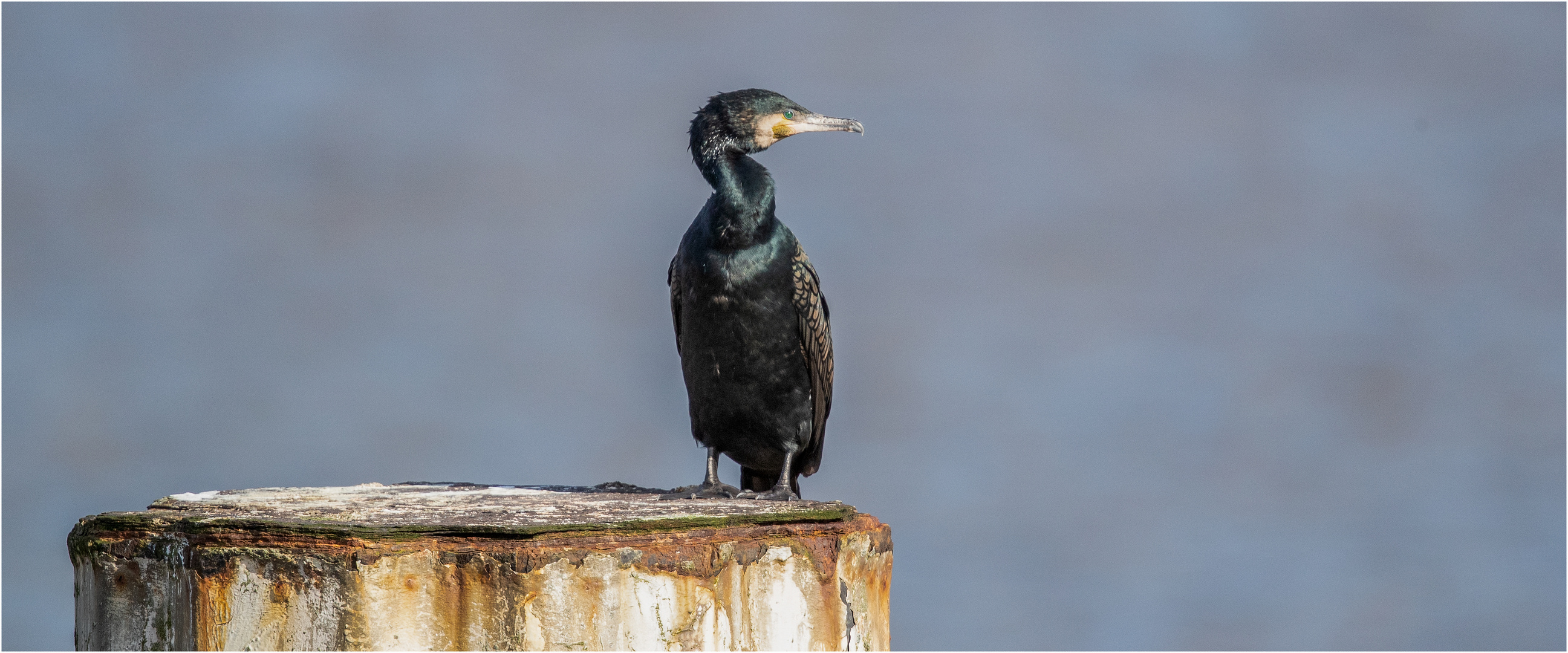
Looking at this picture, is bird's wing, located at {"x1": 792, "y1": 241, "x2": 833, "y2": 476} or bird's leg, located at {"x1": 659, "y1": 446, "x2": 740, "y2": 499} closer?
bird's leg, located at {"x1": 659, "y1": 446, "x2": 740, "y2": 499}

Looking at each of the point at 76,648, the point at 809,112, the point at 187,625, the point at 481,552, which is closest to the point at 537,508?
the point at 481,552

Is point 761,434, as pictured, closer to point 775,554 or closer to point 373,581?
point 775,554

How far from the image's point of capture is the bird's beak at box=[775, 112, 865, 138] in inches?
231

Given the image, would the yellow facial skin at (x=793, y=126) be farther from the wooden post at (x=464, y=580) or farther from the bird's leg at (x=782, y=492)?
the wooden post at (x=464, y=580)

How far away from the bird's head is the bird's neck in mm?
49

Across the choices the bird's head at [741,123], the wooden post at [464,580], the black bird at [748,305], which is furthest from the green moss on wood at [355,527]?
the bird's head at [741,123]

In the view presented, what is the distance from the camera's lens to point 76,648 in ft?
14.7

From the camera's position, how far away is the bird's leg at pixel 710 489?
5.43 metres

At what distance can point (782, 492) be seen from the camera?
573 centimetres

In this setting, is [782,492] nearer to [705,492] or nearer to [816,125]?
[705,492]

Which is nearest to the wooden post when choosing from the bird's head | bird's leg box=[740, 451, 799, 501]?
bird's leg box=[740, 451, 799, 501]

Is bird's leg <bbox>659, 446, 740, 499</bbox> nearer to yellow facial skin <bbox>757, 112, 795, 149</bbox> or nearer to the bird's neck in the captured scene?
the bird's neck

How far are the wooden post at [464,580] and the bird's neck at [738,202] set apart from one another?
1623 millimetres

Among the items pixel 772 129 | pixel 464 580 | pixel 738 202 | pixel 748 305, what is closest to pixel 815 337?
pixel 748 305
